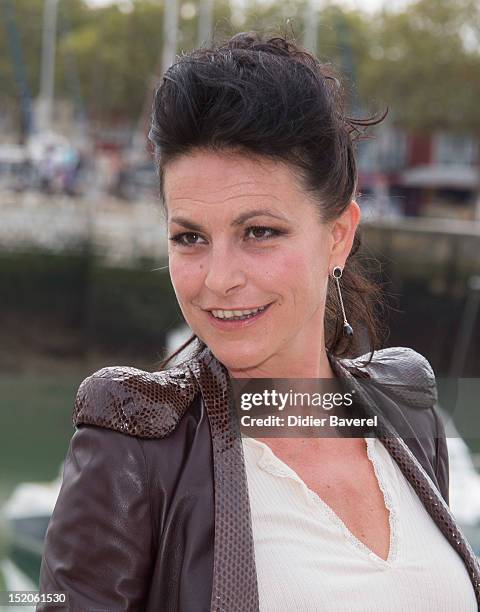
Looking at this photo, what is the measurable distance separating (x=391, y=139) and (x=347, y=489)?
114 ft

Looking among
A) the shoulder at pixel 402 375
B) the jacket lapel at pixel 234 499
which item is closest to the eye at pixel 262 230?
the jacket lapel at pixel 234 499

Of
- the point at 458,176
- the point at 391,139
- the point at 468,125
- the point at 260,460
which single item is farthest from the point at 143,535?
the point at 391,139

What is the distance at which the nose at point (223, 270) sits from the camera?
156 cm

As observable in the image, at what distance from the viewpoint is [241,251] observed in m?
1.57

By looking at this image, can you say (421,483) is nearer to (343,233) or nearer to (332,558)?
(332,558)

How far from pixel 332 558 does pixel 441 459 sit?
1.45 feet

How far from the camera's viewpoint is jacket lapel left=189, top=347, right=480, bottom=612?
1.39 m

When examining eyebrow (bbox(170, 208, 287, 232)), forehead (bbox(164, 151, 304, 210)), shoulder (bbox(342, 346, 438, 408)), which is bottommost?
shoulder (bbox(342, 346, 438, 408))

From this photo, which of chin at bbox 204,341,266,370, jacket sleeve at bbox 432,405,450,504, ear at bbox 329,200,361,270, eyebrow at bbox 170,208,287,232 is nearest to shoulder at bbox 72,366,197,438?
chin at bbox 204,341,266,370

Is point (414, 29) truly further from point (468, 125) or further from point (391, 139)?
point (391, 139)

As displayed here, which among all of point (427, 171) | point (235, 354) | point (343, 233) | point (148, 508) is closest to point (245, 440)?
point (235, 354)

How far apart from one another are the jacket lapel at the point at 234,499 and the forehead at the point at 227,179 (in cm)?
26

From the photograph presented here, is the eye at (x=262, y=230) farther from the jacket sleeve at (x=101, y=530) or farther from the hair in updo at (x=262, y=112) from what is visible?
the jacket sleeve at (x=101, y=530)

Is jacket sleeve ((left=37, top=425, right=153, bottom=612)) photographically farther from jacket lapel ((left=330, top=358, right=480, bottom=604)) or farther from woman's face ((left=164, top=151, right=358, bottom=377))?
jacket lapel ((left=330, top=358, right=480, bottom=604))
